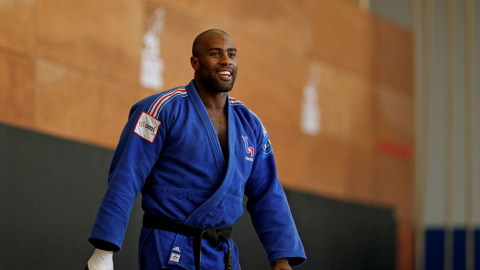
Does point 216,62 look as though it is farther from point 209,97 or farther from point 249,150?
point 249,150

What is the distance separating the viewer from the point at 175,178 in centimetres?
212

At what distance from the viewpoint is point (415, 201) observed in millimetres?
7062

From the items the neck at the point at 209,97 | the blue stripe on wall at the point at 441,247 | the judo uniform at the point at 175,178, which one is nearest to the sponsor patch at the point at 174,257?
the judo uniform at the point at 175,178

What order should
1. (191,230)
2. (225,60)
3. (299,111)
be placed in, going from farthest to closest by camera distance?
(299,111), (225,60), (191,230)

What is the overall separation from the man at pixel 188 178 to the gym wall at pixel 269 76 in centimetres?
164

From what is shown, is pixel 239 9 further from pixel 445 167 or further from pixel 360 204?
pixel 445 167

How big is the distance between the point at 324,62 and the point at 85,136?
2.92 meters

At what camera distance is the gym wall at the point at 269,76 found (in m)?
3.74

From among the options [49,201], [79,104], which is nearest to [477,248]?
[79,104]

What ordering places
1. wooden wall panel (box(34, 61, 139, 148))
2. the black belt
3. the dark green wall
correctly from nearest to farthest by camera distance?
1. the black belt
2. the dark green wall
3. wooden wall panel (box(34, 61, 139, 148))

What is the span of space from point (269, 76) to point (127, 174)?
11.6 ft

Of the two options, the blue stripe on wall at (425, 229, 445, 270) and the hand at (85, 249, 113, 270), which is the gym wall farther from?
the hand at (85, 249, 113, 270)

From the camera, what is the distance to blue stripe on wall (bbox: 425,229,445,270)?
7066 mm

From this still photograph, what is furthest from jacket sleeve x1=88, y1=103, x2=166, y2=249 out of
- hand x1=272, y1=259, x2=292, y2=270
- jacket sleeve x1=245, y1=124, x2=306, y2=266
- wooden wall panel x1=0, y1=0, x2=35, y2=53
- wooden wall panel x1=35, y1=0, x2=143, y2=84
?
wooden wall panel x1=35, y1=0, x2=143, y2=84
